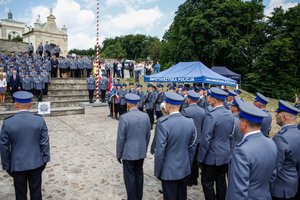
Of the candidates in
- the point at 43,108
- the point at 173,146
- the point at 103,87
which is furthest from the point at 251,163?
the point at 103,87

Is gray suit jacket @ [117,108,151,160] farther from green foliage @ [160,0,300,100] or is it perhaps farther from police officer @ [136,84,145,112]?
green foliage @ [160,0,300,100]

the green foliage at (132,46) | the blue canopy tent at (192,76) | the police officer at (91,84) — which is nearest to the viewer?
the blue canopy tent at (192,76)

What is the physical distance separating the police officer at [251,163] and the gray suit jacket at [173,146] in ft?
3.69

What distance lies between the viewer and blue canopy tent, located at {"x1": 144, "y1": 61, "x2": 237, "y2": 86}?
459 inches

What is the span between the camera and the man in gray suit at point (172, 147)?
3.61m

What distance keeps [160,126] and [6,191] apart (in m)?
3.85

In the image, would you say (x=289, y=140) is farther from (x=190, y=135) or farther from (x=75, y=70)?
(x=75, y=70)

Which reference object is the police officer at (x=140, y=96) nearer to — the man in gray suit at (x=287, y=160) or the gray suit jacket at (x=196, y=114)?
the gray suit jacket at (x=196, y=114)

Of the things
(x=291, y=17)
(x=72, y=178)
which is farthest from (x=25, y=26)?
(x=72, y=178)

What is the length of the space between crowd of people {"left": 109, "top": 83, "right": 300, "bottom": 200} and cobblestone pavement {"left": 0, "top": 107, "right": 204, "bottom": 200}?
947mm

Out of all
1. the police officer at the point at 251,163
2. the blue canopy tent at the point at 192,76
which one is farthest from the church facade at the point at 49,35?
the police officer at the point at 251,163

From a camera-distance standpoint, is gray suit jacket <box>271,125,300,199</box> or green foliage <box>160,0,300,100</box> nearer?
gray suit jacket <box>271,125,300,199</box>

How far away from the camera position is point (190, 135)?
12.4 ft

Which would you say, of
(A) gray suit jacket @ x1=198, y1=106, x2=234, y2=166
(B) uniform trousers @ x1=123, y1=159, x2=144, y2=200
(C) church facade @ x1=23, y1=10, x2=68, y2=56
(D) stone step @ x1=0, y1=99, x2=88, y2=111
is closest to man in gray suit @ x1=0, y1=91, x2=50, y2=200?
(B) uniform trousers @ x1=123, y1=159, x2=144, y2=200
